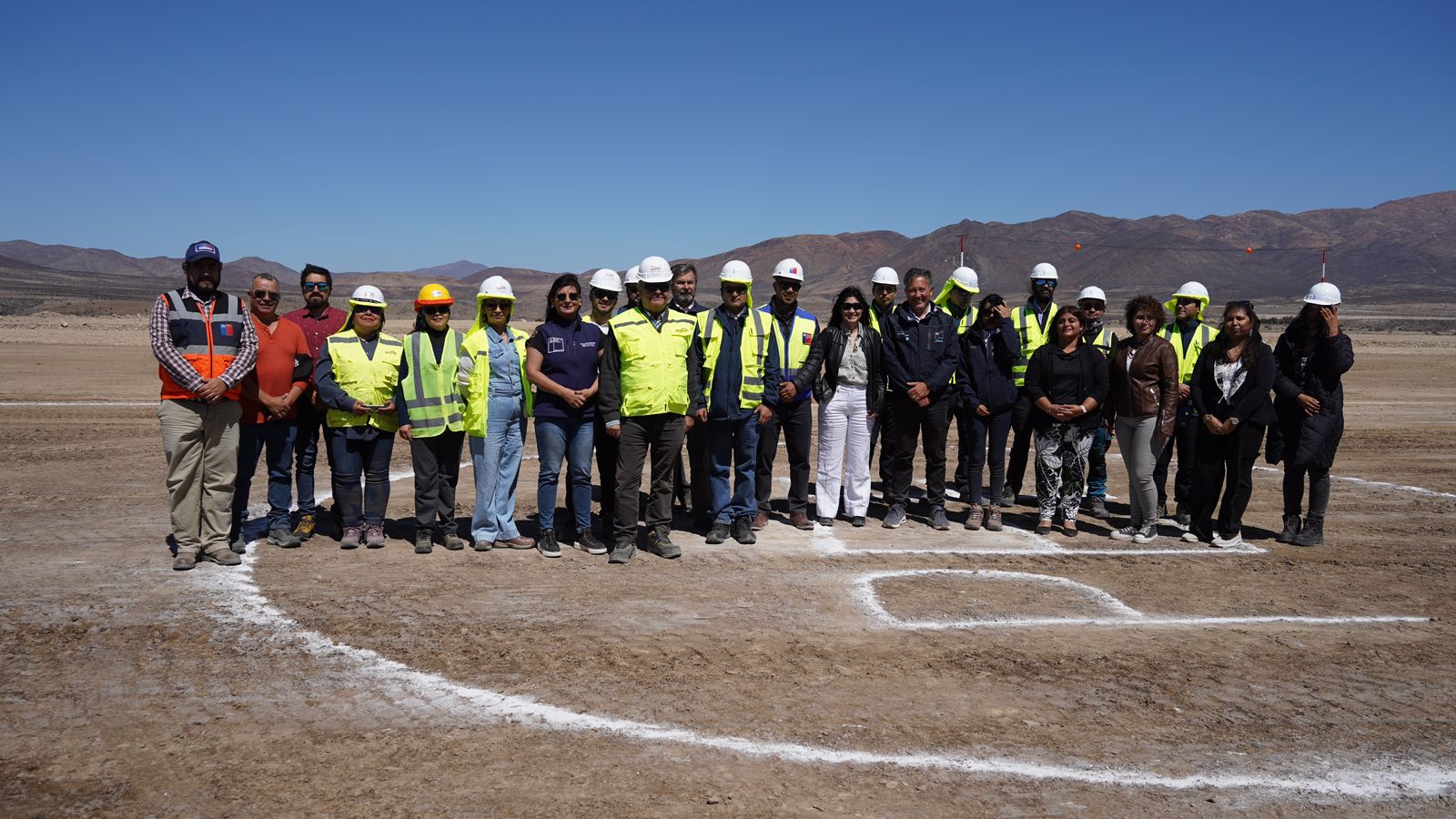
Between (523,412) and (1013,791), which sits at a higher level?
(523,412)

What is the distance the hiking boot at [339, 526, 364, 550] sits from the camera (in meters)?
7.99

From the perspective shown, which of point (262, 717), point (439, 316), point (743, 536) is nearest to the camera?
point (262, 717)

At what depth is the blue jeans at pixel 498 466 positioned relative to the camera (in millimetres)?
7930

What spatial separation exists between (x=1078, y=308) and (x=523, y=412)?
17.5 feet

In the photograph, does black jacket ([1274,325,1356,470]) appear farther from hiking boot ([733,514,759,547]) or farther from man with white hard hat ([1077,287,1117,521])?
hiking boot ([733,514,759,547])

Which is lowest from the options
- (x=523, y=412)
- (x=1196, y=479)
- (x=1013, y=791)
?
(x=1013, y=791)

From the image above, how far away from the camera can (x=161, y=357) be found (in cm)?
698

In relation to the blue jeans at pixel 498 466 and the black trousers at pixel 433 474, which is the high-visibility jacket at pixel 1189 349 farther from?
the black trousers at pixel 433 474

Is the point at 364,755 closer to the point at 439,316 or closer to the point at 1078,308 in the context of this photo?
the point at 439,316

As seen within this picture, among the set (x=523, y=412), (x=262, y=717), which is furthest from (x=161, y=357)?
(x=262, y=717)

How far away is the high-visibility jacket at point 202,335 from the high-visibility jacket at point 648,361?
9.03 ft

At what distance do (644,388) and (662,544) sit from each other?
1.29 m

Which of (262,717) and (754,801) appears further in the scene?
(262,717)

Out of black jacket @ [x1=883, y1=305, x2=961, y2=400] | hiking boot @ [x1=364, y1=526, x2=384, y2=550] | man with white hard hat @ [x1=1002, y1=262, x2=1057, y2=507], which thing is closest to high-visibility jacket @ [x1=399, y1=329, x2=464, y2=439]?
hiking boot @ [x1=364, y1=526, x2=384, y2=550]
